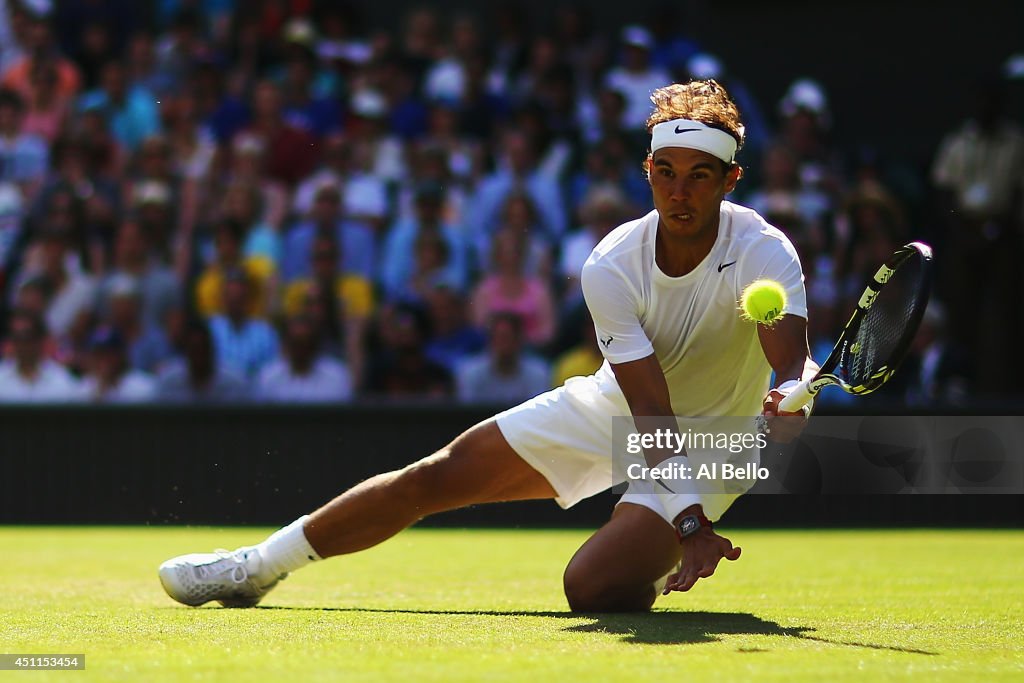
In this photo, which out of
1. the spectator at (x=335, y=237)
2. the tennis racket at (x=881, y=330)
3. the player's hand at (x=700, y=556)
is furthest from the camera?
the spectator at (x=335, y=237)

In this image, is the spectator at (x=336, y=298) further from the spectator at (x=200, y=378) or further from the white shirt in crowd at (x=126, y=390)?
the white shirt in crowd at (x=126, y=390)

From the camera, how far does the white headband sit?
502 centimetres

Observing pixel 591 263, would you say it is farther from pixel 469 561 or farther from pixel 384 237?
pixel 384 237

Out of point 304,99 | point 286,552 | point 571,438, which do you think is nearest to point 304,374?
point 304,99

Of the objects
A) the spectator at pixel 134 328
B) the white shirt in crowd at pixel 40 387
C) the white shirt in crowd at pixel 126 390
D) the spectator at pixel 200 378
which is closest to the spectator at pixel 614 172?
the spectator at pixel 200 378

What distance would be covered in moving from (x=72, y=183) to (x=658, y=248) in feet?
24.3

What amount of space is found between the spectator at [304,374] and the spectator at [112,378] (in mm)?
779

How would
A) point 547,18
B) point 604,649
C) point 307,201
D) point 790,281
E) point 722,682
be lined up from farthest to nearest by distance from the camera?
point 547,18
point 307,201
point 790,281
point 604,649
point 722,682

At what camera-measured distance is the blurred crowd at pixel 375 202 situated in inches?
398

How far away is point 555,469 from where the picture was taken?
5586 mm

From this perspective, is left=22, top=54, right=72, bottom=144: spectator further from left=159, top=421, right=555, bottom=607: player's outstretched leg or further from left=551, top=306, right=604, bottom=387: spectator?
left=159, top=421, right=555, bottom=607: player's outstretched leg

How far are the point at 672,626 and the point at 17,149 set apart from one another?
8.81 meters

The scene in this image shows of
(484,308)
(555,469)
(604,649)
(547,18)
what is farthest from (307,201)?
(604,649)

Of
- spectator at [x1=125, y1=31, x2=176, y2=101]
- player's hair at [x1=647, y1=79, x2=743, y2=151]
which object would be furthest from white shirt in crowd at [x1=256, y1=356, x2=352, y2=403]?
player's hair at [x1=647, y1=79, x2=743, y2=151]
